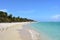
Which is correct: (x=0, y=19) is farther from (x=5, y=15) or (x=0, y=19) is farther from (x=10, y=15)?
(x=10, y=15)

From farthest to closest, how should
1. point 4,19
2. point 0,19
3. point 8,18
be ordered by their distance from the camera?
point 8,18 → point 4,19 → point 0,19

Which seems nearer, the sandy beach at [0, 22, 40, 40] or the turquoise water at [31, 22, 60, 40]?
the sandy beach at [0, 22, 40, 40]

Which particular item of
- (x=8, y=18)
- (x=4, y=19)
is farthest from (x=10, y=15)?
(x=4, y=19)

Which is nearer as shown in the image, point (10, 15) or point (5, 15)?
point (5, 15)

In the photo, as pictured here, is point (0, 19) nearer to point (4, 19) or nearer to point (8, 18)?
point (4, 19)

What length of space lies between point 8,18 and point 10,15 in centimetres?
439

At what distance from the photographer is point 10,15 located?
327 feet

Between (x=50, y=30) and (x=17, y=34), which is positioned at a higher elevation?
(x=50, y=30)

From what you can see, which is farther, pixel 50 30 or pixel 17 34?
pixel 50 30

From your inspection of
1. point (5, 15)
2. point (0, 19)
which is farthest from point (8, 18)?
point (0, 19)

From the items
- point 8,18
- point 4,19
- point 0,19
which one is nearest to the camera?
point 0,19

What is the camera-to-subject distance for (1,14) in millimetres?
90938

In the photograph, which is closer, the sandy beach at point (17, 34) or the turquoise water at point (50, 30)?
the sandy beach at point (17, 34)

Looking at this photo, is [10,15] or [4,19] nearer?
[4,19]
